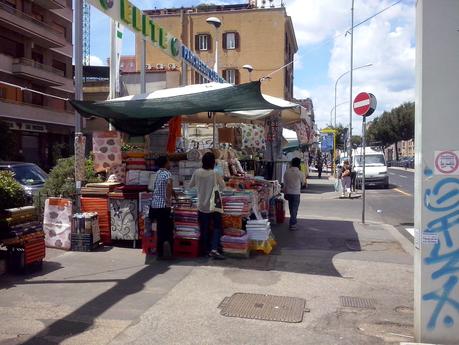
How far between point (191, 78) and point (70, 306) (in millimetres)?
34692

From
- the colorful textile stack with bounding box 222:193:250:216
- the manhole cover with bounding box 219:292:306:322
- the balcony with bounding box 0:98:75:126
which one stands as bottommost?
the manhole cover with bounding box 219:292:306:322

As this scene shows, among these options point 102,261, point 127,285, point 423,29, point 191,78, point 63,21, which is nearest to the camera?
point 423,29

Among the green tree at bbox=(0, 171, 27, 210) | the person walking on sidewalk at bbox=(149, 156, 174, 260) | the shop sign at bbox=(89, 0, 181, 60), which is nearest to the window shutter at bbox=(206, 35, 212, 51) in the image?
the shop sign at bbox=(89, 0, 181, 60)

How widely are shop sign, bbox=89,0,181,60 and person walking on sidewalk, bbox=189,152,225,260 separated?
3.29 m

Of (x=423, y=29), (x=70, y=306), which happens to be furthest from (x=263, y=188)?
(x=423, y=29)

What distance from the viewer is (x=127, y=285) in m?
6.70

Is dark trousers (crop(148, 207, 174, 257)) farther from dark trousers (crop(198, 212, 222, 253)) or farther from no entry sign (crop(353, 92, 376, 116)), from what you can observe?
no entry sign (crop(353, 92, 376, 116))

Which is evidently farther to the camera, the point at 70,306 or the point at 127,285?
the point at 127,285

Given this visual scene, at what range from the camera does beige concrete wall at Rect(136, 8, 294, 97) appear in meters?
43.6

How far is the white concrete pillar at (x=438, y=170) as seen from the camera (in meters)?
4.52

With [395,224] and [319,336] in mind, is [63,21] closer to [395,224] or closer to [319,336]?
[395,224]

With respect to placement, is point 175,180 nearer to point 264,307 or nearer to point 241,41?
point 264,307

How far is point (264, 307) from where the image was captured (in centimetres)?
→ 586

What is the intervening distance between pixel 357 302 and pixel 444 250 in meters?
1.89
